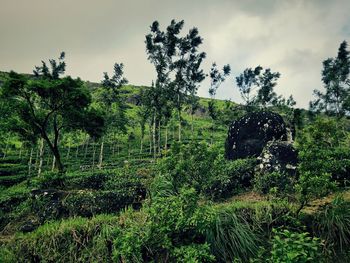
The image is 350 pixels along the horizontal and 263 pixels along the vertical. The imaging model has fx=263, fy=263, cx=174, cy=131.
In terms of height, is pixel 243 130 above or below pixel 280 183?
above

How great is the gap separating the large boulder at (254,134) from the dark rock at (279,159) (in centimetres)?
174

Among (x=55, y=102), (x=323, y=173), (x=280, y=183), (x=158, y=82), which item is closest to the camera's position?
(x=323, y=173)

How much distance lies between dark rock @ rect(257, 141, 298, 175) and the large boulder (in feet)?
5.71

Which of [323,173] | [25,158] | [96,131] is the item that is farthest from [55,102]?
[25,158]

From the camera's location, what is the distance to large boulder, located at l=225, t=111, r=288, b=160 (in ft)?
48.4

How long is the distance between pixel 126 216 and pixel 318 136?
20.3 feet

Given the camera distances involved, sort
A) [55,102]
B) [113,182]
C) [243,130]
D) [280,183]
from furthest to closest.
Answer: [55,102] < [243,130] < [113,182] < [280,183]

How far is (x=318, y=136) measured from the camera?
805 centimetres

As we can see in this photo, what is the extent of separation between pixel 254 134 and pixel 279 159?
3.33 metres

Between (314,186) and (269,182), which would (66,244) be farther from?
(269,182)

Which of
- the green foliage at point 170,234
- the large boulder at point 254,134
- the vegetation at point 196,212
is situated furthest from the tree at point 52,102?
the green foliage at point 170,234

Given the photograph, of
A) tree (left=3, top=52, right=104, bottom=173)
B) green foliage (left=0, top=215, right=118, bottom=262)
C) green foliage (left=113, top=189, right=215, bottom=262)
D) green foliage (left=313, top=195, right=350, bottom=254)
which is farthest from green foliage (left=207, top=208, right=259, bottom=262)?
tree (left=3, top=52, right=104, bottom=173)

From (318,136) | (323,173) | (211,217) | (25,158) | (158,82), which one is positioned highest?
(158,82)

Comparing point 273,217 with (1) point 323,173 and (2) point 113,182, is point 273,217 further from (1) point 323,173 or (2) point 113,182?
(2) point 113,182
